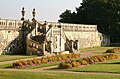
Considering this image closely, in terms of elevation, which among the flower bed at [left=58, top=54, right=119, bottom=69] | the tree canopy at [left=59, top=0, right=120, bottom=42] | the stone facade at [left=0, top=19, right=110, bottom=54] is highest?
the tree canopy at [left=59, top=0, right=120, bottom=42]

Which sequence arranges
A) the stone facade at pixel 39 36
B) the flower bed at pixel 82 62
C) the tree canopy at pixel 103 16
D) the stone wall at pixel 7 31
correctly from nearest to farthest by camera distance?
the flower bed at pixel 82 62 < the stone wall at pixel 7 31 < the stone facade at pixel 39 36 < the tree canopy at pixel 103 16

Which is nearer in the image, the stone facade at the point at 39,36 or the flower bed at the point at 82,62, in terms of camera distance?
the flower bed at the point at 82,62

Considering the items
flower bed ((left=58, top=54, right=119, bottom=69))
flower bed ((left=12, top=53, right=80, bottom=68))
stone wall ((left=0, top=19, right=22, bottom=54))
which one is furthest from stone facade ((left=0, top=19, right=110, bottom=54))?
flower bed ((left=58, top=54, right=119, bottom=69))

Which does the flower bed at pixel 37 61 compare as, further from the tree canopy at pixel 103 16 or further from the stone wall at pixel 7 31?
the tree canopy at pixel 103 16

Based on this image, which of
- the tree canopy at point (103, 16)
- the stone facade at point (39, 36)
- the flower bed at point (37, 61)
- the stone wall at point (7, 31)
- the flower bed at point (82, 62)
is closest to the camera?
the flower bed at point (82, 62)

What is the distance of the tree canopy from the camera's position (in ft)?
263

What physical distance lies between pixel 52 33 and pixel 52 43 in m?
1.74

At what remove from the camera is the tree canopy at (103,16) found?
80106 millimetres

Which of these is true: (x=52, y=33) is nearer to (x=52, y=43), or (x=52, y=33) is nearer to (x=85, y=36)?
(x=52, y=43)

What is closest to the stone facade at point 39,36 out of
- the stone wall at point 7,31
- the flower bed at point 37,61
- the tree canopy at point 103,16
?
the stone wall at point 7,31

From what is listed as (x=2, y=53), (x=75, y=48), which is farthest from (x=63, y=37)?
(x=2, y=53)

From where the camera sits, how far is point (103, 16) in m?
80.8

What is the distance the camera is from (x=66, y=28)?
59.9 m

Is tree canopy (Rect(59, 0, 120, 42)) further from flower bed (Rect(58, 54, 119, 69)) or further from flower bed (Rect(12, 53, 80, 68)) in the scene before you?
flower bed (Rect(58, 54, 119, 69))
